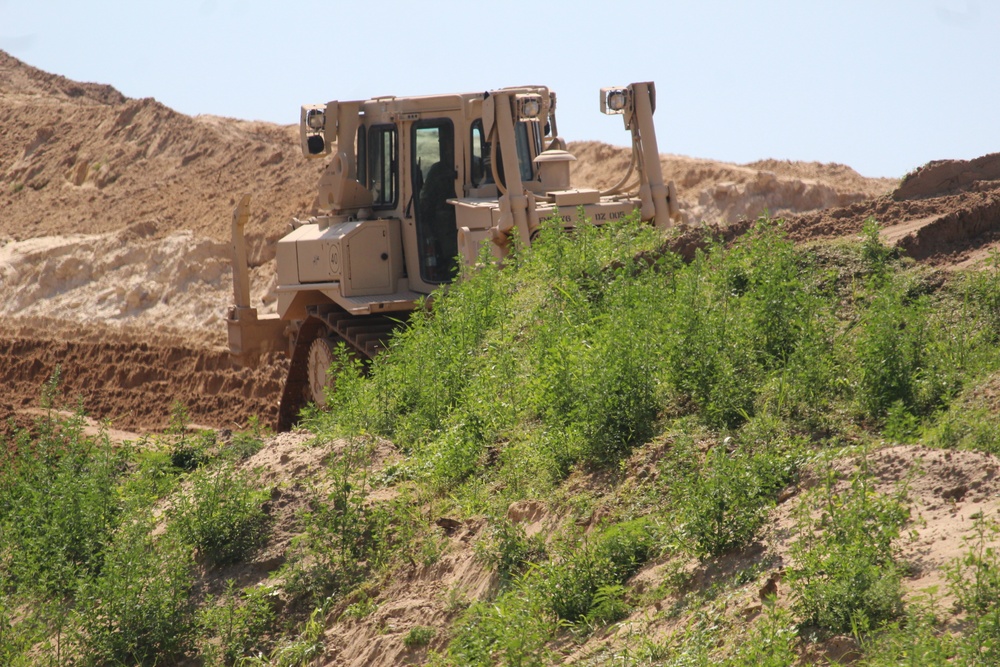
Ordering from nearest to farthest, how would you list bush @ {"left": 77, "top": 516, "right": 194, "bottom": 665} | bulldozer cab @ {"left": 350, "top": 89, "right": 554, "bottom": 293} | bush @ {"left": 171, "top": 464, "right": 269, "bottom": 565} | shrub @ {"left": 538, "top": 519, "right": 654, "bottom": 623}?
1. shrub @ {"left": 538, "top": 519, "right": 654, "bottom": 623}
2. bush @ {"left": 77, "top": 516, "right": 194, "bottom": 665}
3. bush @ {"left": 171, "top": 464, "right": 269, "bottom": 565}
4. bulldozer cab @ {"left": 350, "top": 89, "right": 554, "bottom": 293}

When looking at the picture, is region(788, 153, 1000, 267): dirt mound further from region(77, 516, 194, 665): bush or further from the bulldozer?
region(77, 516, 194, 665): bush

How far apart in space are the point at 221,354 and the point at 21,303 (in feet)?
32.0

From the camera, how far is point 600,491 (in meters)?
6.54

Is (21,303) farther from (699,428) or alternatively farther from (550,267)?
(699,428)

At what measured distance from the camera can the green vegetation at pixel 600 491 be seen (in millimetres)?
5023

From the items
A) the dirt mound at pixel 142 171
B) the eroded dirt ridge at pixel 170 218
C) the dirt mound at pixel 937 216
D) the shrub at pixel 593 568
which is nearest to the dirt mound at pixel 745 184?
the eroded dirt ridge at pixel 170 218

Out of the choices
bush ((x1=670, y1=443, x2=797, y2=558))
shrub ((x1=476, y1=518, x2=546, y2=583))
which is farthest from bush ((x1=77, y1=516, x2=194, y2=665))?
bush ((x1=670, y1=443, x2=797, y2=558))

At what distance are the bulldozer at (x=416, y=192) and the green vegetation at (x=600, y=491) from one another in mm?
2442

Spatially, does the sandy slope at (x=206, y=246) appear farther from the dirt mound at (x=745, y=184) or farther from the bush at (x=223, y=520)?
the bush at (x=223, y=520)

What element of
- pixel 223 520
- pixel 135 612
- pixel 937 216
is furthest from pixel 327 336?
pixel 937 216

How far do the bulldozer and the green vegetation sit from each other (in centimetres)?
244

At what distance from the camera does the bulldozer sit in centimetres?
1181

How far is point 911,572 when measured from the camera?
4.79 meters

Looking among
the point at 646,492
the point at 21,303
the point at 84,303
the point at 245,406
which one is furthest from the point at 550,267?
the point at 21,303
